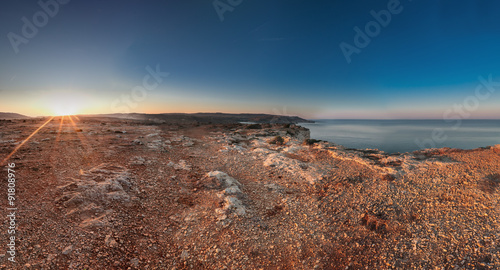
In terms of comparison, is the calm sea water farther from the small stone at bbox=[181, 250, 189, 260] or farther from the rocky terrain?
the small stone at bbox=[181, 250, 189, 260]

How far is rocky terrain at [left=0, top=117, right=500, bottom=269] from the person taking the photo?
20.8 ft

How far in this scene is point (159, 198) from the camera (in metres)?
9.89

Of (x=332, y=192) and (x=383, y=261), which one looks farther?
(x=332, y=192)

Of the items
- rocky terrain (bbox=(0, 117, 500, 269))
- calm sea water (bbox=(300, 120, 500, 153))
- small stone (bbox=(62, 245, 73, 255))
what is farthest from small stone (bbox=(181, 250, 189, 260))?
calm sea water (bbox=(300, 120, 500, 153))

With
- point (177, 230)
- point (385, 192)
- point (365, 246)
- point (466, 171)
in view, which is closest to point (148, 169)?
point (177, 230)

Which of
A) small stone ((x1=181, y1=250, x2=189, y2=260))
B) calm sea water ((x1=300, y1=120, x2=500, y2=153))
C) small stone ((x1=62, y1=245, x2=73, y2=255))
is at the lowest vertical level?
small stone ((x1=181, y1=250, x2=189, y2=260))

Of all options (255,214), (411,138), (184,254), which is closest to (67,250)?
(184,254)

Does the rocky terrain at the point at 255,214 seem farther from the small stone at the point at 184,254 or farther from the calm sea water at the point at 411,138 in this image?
the calm sea water at the point at 411,138

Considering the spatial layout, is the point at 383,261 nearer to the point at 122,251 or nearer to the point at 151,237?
the point at 151,237

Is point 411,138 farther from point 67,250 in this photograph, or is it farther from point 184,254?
point 67,250

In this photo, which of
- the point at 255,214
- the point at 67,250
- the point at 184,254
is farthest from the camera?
the point at 255,214

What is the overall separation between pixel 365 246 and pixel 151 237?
7868 mm

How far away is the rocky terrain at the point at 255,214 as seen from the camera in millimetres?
6328

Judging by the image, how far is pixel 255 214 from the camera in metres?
8.97
